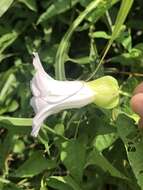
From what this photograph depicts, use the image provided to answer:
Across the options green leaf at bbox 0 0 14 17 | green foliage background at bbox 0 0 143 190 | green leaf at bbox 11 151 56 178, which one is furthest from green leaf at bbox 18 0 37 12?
green leaf at bbox 11 151 56 178

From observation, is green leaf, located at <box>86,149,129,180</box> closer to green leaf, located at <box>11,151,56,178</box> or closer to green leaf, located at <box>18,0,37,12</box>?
green leaf, located at <box>11,151,56,178</box>

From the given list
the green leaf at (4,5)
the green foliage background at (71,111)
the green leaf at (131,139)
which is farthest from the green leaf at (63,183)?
the green leaf at (4,5)

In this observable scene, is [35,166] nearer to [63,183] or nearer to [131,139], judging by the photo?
[63,183]

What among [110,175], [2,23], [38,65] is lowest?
[110,175]

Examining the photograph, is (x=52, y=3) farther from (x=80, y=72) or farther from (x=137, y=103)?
(x=137, y=103)

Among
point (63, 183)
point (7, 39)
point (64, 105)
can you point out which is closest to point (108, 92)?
point (64, 105)

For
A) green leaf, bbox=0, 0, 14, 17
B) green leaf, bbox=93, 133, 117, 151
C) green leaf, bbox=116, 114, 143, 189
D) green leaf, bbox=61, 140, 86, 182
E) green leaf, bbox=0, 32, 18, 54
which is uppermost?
green leaf, bbox=0, 0, 14, 17

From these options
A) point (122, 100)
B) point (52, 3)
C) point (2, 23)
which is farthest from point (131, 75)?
point (2, 23)

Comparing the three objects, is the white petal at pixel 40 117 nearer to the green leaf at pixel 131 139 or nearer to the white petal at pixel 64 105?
the white petal at pixel 64 105
